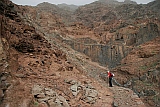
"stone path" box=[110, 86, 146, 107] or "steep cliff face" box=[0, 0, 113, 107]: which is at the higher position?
"steep cliff face" box=[0, 0, 113, 107]

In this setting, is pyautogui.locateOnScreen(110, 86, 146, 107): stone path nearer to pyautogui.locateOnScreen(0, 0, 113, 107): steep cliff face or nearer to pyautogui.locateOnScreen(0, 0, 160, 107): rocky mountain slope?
pyautogui.locateOnScreen(0, 0, 160, 107): rocky mountain slope

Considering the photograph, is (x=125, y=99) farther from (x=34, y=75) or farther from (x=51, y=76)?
(x=34, y=75)

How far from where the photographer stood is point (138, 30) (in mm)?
29859

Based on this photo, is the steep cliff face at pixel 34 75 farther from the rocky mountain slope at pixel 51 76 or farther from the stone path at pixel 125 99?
the stone path at pixel 125 99

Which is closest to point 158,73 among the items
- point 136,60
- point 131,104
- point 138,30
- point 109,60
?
point 136,60

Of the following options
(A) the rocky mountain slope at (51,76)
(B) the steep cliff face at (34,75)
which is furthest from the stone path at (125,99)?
(B) the steep cliff face at (34,75)

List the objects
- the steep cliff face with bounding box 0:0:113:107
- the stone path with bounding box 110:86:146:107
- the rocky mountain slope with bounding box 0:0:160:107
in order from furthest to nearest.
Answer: the stone path with bounding box 110:86:146:107
the rocky mountain slope with bounding box 0:0:160:107
the steep cliff face with bounding box 0:0:113:107

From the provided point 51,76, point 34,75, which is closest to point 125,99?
point 51,76

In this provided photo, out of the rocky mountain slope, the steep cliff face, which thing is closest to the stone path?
the rocky mountain slope

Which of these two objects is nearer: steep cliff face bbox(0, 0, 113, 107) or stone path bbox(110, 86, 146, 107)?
steep cliff face bbox(0, 0, 113, 107)

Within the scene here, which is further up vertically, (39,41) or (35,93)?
(39,41)

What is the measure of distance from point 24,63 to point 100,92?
348 centimetres

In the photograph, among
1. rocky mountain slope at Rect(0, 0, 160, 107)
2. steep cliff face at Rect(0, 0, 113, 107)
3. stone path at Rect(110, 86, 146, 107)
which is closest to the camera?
steep cliff face at Rect(0, 0, 113, 107)

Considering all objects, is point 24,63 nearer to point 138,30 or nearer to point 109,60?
point 109,60
